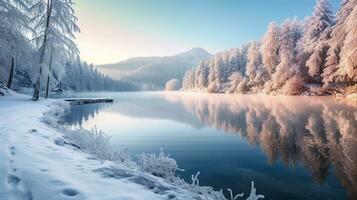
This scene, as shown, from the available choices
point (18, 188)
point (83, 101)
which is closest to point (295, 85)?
point (83, 101)

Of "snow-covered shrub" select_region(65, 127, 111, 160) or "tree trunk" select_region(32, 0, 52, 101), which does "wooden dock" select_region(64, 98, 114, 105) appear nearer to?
"tree trunk" select_region(32, 0, 52, 101)

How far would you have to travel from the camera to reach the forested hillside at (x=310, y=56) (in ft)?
107

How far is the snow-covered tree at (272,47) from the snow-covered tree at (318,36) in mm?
10541

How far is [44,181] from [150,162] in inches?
100

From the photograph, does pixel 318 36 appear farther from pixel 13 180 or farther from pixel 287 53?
pixel 13 180

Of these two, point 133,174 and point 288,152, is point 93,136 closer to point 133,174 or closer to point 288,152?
point 133,174

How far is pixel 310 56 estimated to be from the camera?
4272cm

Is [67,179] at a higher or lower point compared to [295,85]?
lower

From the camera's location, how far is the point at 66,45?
2706 centimetres

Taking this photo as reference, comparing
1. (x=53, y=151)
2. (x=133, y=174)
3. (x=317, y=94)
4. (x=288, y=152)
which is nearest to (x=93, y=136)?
(x=53, y=151)

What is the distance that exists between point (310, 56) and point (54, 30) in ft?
114

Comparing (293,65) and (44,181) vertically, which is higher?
(293,65)

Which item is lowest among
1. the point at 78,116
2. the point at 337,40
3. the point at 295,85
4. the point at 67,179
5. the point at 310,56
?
the point at 78,116

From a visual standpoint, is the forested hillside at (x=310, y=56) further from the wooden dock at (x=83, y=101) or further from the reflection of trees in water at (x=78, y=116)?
the wooden dock at (x=83, y=101)
